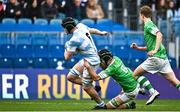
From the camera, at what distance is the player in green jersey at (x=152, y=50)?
16631 millimetres

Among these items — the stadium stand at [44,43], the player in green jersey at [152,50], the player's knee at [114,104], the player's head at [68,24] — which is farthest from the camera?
the stadium stand at [44,43]

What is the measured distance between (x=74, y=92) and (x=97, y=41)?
3.25 meters

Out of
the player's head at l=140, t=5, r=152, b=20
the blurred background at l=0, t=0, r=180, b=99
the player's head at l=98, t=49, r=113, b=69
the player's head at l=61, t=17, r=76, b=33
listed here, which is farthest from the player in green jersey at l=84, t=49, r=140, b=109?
the blurred background at l=0, t=0, r=180, b=99

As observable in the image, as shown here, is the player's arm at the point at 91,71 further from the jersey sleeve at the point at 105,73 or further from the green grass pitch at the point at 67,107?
the green grass pitch at the point at 67,107

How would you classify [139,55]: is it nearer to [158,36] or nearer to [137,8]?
[137,8]

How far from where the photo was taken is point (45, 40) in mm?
24719

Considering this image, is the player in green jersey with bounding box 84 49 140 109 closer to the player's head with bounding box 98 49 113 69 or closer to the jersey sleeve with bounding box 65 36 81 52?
the player's head with bounding box 98 49 113 69

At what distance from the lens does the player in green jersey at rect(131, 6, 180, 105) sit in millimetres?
16631

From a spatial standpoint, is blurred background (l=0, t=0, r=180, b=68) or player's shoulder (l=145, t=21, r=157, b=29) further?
blurred background (l=0, t=0, r=180, b=68)

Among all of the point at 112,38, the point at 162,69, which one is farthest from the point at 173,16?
the point at 162,69

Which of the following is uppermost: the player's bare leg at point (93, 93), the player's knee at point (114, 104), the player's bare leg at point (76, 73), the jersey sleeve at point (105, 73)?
the jersey sleeve at point (105, 73)

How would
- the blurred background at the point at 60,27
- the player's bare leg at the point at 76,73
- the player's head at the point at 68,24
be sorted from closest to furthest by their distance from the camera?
the player's head at the point at 68,24
the player's bare leg at the point at 76,73
the blurred background at the point at 60,27

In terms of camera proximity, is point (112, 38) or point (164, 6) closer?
point (112, 38)

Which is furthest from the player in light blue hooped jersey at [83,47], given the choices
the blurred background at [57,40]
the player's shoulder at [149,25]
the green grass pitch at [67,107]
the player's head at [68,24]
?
the blurred background at [57,40]
